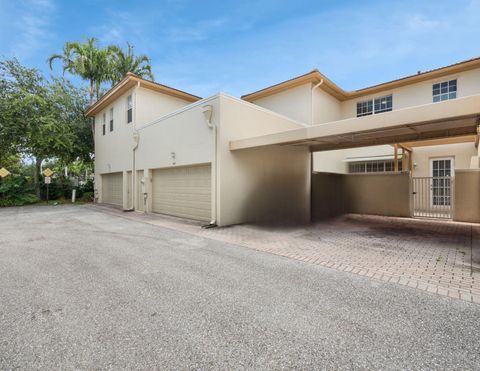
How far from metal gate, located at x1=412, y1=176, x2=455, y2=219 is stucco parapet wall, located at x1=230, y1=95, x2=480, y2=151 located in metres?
5.69

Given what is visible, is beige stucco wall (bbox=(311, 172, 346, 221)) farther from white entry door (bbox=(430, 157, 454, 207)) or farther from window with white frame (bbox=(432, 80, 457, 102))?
window with white frame (bbox=(432, 80, 457, 102))

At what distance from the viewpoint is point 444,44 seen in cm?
1098

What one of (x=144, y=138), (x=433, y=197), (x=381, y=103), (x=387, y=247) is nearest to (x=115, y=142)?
(x=144, y=138)

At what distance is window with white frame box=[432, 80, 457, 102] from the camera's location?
11688 millimetres

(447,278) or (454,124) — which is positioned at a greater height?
(454,124)

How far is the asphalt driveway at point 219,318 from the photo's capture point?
2.15 metres

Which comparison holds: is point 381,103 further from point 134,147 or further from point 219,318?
point 219,318

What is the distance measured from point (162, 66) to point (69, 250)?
2187cm

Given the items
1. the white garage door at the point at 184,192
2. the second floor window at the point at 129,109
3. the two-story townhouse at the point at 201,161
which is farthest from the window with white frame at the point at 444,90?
the second floor window at the point at 129,109

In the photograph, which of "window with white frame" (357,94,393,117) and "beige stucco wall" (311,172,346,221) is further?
"window with white frame" (357,94,393,117)

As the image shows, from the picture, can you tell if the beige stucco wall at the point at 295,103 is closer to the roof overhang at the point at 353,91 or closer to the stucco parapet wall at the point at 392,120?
the roof overhang at the point at 353,91

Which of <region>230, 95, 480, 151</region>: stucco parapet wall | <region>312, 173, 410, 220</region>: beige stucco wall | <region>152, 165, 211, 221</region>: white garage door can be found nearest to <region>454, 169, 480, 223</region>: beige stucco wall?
<region>312, 173, 410, 220</region>: beige stucco wall

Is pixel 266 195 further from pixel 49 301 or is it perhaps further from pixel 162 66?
pixel 162 66

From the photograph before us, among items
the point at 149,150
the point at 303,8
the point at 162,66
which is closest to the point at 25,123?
the point at 149,150
